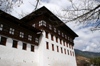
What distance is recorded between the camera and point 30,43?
19.9 metres

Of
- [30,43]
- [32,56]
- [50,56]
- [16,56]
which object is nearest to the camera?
[16,56]

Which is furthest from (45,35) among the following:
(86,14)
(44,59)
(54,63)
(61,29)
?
(86,14)

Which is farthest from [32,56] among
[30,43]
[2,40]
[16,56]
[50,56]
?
[2,40]

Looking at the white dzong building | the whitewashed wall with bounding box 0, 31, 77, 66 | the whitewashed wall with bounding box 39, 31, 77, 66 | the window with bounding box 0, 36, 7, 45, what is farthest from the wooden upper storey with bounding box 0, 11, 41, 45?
the whitewashed wall with bounding box 39, 31, 77, 66

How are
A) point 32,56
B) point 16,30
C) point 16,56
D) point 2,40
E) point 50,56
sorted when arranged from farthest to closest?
point 50,56, point 32,56, point 16,30, point 16,56, point 2,40

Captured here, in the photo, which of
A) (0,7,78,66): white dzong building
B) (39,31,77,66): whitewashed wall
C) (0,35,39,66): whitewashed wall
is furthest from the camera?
(39,31,77,66): whitewashed wall

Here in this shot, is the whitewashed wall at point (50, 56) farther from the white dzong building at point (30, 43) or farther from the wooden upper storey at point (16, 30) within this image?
the wooden upper storey at point (16, 30)

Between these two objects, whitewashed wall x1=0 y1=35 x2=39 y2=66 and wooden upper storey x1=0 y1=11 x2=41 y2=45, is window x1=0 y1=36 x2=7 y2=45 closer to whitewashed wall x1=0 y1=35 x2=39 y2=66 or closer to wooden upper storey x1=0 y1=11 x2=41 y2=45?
whitewashed wall x1=0 y1=35 x2=39 y2=66

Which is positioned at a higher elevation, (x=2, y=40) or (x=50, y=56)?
(x=2, y=40)

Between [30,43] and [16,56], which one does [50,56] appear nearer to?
[30,43]

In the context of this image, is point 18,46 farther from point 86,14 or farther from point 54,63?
point 86,14

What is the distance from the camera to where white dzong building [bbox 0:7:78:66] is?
615 inches

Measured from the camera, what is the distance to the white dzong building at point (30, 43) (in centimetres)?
1562

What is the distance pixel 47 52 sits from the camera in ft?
71.5
